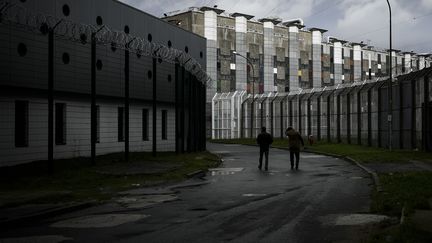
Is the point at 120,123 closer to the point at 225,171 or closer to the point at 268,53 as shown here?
the point at 225,171

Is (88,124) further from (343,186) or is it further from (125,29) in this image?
(343,186)

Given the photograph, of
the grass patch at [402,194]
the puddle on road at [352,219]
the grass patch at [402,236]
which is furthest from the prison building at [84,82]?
the grass patch at [402,236]

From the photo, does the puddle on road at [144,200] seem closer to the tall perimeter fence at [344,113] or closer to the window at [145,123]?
the tall perimeter fence at [344,113]

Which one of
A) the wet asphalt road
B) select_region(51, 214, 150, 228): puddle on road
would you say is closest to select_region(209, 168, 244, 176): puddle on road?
the wet asphalt road

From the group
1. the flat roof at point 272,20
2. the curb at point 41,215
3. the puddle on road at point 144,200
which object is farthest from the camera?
the flat roof at point 272,20

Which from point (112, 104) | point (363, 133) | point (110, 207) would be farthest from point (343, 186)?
point (363, 133)

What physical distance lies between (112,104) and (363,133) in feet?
69.1

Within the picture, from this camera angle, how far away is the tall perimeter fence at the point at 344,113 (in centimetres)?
3362

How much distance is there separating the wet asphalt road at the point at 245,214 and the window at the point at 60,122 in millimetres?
11717

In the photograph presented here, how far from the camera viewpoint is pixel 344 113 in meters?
48.8

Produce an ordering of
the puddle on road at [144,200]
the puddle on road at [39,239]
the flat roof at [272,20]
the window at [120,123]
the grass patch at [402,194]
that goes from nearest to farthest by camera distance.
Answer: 1. the puddle on road at [39,239]
2. the grass patch at [402,194]
3. the puddle on road at [144,200]
4. the window at [120,123]
5. the flat roof at [272,20]

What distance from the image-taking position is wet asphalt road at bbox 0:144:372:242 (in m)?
8.57

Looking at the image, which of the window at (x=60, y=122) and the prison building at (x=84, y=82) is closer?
the prison building at (x=84, y=82)

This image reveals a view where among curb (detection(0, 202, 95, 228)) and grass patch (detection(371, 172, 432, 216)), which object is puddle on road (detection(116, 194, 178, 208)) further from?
grass patch (detection(371, 172, 432, 216))
